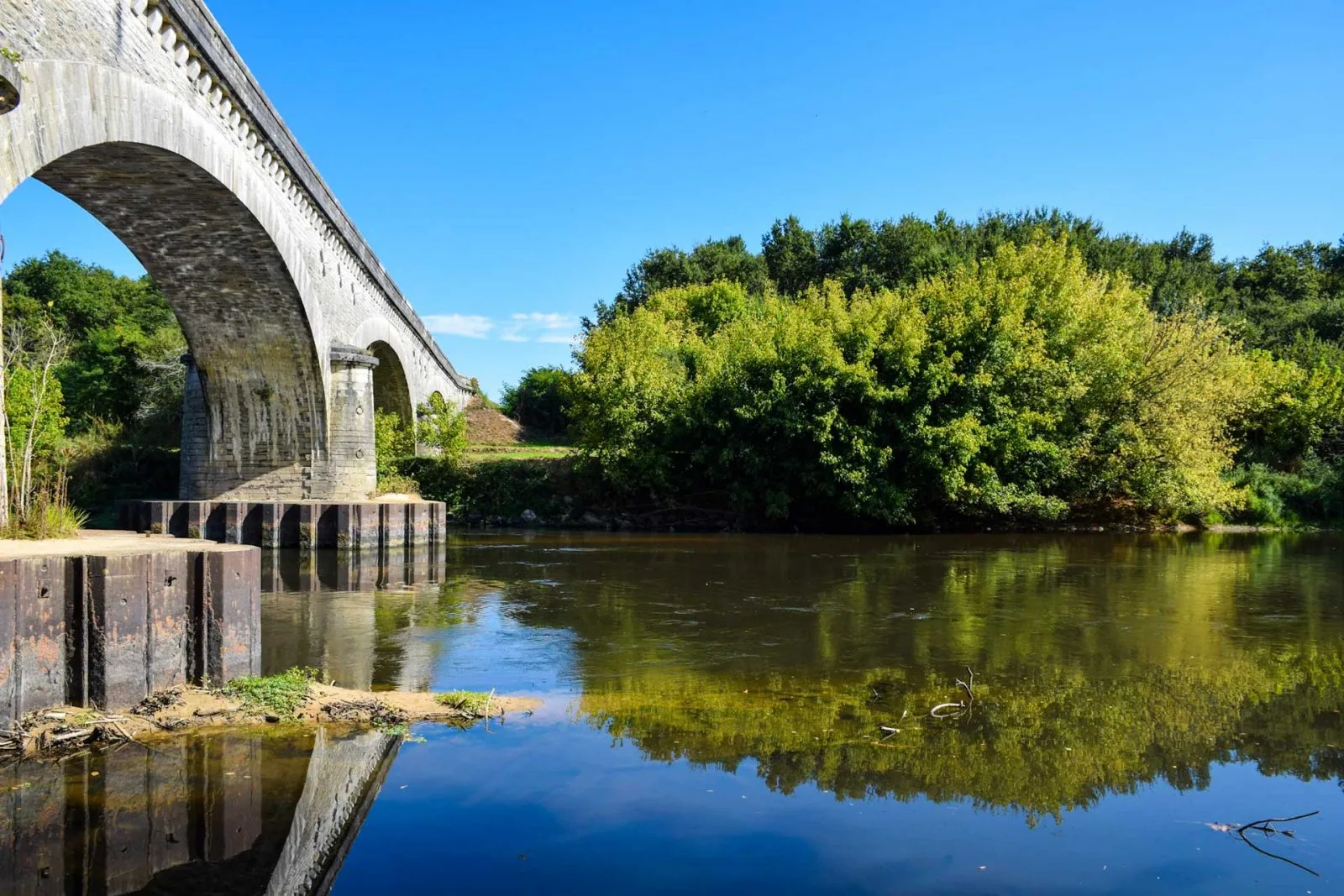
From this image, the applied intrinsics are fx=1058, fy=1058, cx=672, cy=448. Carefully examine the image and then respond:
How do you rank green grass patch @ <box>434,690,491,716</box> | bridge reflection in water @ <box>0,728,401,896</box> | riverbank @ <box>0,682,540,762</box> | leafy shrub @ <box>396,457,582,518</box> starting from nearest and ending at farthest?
bridge reflection in water @ <box>0,728,401,896</box> < riverbank @ <box>0,682,540,762</box> < green grass patch @ <box>434,690,491,716</box> < leafy shrub @ <box>396,457,582,518</box>

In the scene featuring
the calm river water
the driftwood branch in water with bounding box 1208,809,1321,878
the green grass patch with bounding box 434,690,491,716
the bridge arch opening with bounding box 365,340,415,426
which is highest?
the bridge arch opening with bounding box 365,340,415,426

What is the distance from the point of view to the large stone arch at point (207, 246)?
41.2ft

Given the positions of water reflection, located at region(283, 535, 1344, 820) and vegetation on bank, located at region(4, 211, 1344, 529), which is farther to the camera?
vegetation on bank, located at region(4, 211, 1344, 529)

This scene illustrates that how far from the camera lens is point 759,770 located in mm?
7422

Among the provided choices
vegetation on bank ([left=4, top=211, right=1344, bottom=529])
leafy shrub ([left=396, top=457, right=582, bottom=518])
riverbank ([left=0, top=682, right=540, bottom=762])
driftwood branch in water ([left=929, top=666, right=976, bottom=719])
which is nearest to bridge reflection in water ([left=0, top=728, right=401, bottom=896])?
riverbank ([left=0, top=682, right=540, bottom=762])

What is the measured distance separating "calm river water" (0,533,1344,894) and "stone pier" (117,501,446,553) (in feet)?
31.8

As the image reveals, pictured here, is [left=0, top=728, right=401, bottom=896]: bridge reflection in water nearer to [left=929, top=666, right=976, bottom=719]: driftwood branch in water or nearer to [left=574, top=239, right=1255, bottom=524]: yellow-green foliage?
[left=929, top=666, right=976, bottom=719]: driftwood branch in water

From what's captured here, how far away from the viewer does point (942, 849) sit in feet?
19.9

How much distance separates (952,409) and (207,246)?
18.7 metres

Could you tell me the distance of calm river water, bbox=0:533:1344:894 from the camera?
578cm

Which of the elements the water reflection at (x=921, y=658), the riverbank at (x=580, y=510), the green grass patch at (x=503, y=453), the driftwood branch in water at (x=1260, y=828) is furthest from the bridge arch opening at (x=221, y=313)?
the driftwood branch in water at (x=1260, y=828)

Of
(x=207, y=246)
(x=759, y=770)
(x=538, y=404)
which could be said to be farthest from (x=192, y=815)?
(x=538, y=404)

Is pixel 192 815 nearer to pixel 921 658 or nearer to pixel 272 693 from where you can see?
pixel 272 693

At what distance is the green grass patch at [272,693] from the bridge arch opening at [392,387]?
2727 cm
